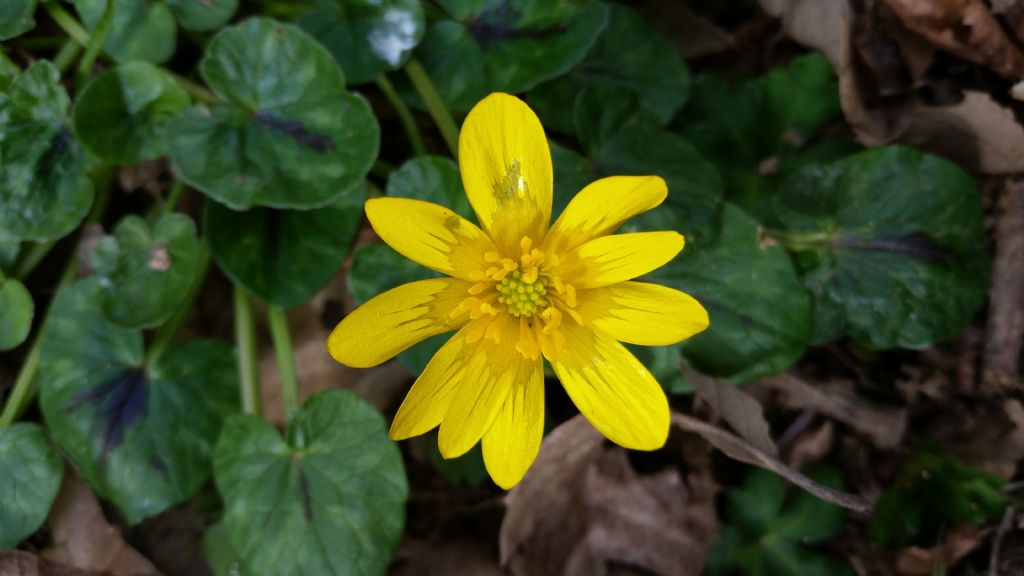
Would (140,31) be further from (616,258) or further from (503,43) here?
(616,258)

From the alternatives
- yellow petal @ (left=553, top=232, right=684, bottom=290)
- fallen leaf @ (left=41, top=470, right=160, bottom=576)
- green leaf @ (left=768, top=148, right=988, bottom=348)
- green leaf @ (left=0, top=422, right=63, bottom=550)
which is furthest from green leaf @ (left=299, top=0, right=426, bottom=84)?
fallen leaf @ (left=41, top=470, right=160, bottom=576)

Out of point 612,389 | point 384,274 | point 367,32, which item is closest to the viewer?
point 612,389

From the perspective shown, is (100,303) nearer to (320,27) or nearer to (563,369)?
(320,27)

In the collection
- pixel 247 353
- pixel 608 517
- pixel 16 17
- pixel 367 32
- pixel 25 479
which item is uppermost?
pixel 16 17

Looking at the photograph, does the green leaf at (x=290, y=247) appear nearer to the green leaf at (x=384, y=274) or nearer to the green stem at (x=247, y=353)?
the green stem at (x=247, y=353)

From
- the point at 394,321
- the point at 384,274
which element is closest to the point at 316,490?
the point at 384,274

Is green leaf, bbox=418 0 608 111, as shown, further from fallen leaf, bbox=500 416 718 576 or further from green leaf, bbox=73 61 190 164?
fallen leaf, bbox=500 416 718 576

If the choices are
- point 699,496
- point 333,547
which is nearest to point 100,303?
point 333,547

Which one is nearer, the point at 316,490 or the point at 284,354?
the point at 316,490
